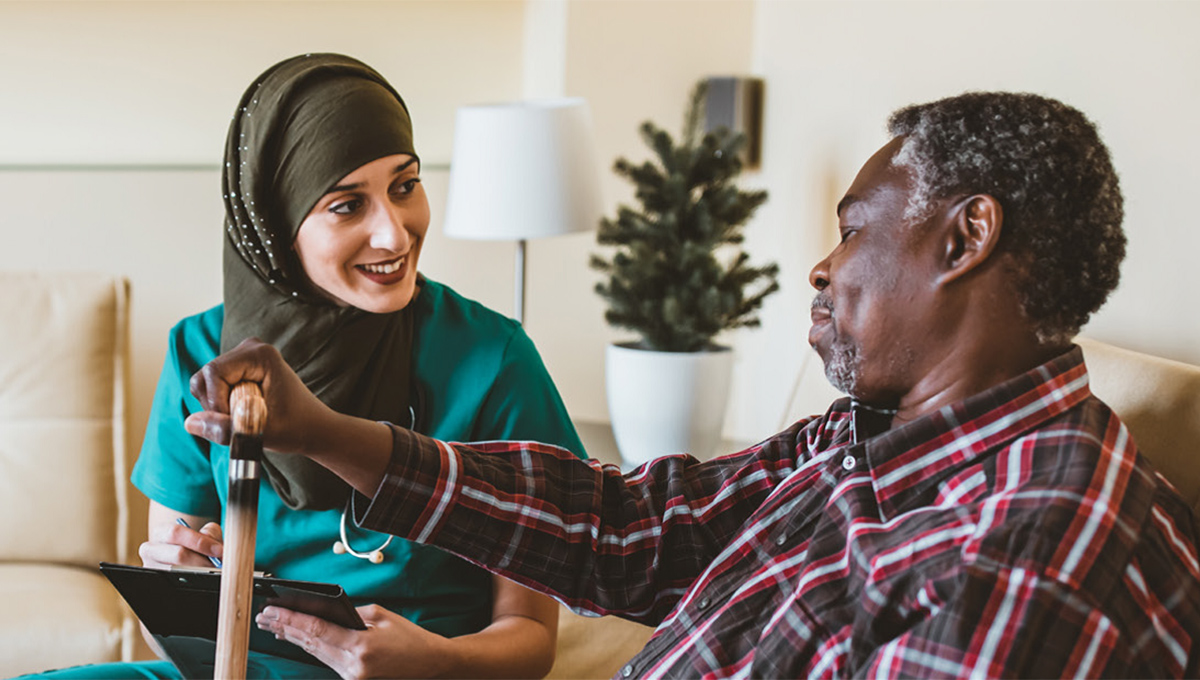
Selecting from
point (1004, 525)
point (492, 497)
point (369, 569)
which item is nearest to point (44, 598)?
point (369, 569)

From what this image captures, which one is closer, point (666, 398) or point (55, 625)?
point (55, 625)

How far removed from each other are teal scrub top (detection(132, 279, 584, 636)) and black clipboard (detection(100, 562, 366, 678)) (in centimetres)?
15

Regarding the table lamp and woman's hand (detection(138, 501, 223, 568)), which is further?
the table lamp

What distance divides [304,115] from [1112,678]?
1.17 metres

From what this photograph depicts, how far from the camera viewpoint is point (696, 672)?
3.42 feet

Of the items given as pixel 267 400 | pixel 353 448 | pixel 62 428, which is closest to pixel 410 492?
pixel 353 448

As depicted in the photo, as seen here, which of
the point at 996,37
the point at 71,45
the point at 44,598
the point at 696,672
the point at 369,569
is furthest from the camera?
the point at 71,45

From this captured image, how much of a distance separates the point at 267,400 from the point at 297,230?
541 millimetres

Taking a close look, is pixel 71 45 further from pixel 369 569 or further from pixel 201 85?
pixel 369 569

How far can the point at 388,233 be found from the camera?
1.45 meters

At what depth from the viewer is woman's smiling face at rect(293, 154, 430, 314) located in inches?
57.8

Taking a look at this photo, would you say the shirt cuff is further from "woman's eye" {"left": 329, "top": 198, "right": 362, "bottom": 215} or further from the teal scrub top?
"woman's eye" {"left": 329, "top": 198, "right": 362, "bottom": 215}

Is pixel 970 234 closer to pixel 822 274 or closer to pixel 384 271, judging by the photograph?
pixel 822 274

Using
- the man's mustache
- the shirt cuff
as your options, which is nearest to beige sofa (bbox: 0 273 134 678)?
the shirt cuff
